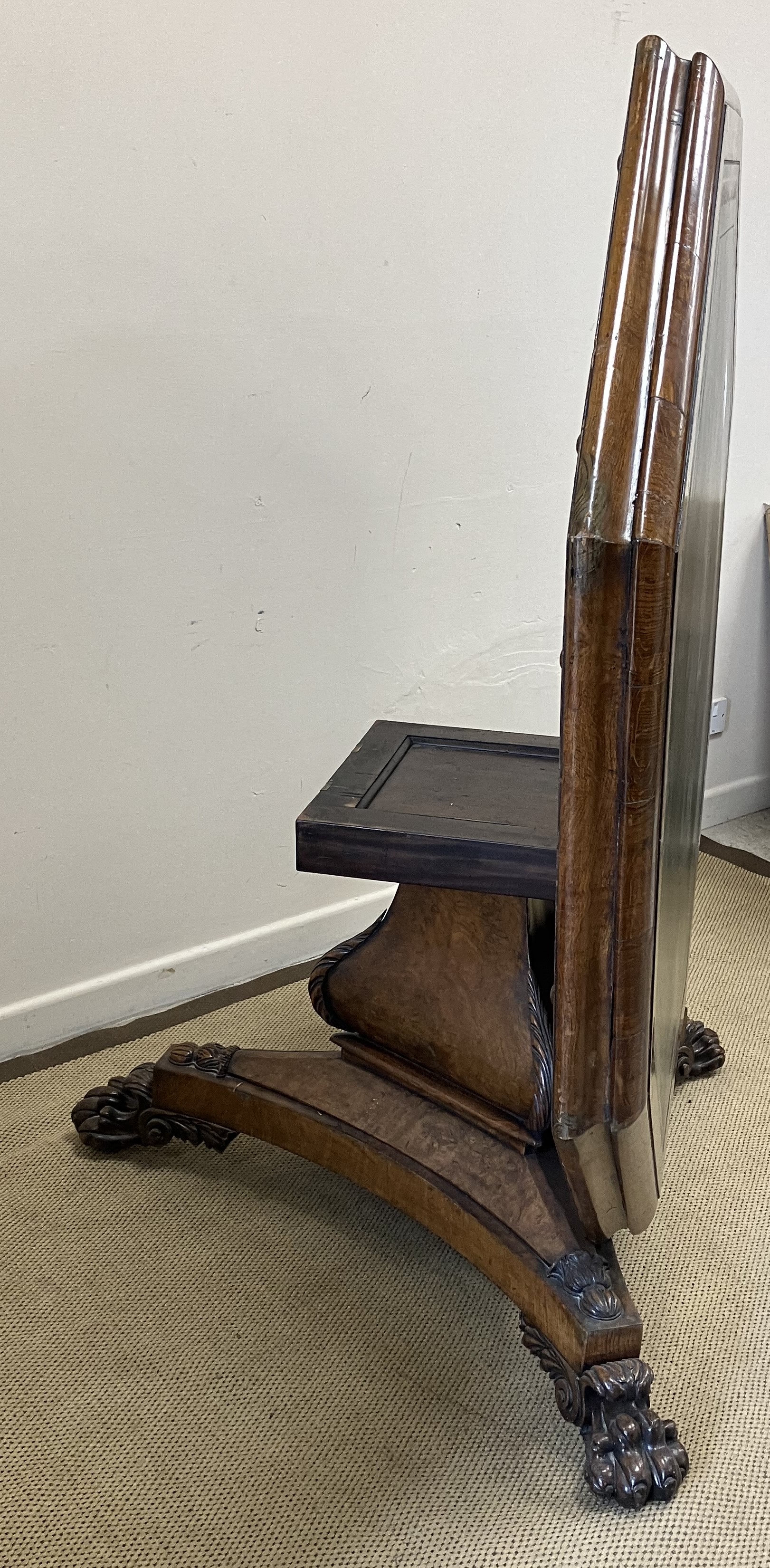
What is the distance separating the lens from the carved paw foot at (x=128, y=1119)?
1.55 m

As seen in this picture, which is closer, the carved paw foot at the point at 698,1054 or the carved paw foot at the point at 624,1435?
the carved paw foot at the point at 624,1435

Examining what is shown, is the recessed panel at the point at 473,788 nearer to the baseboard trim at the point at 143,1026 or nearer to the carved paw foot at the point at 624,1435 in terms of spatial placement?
the carved paw foot at the point at 624,1435

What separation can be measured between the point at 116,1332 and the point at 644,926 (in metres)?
0.81

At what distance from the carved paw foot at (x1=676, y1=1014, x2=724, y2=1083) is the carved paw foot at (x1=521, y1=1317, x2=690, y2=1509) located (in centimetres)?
66

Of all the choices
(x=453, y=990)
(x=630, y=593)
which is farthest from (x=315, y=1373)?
(x=630, y=593)

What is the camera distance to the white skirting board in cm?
181

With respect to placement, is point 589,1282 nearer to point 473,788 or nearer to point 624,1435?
point 624,1435

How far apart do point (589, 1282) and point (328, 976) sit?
0.46 meters

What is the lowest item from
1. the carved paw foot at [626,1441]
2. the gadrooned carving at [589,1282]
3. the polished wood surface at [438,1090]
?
the carved paw foot at [626,1441]

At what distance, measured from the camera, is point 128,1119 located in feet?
5.14

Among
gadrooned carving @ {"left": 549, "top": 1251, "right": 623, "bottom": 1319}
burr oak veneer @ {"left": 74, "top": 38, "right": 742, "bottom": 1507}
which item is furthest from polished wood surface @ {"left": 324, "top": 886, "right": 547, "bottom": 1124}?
gadrooned carving @ {"left": 549, "top": 1251, "right": 623, "bottom": 1319}

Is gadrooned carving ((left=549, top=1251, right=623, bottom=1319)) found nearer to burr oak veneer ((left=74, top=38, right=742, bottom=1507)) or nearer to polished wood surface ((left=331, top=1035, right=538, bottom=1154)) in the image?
burr oak veneer ((left=74, top=38, right=742, bottom=1507))

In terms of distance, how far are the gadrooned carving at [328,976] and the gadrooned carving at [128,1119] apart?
0.78ft

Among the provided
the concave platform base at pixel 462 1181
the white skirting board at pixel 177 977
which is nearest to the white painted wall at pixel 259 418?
the white skirting board at pixel 177 977
